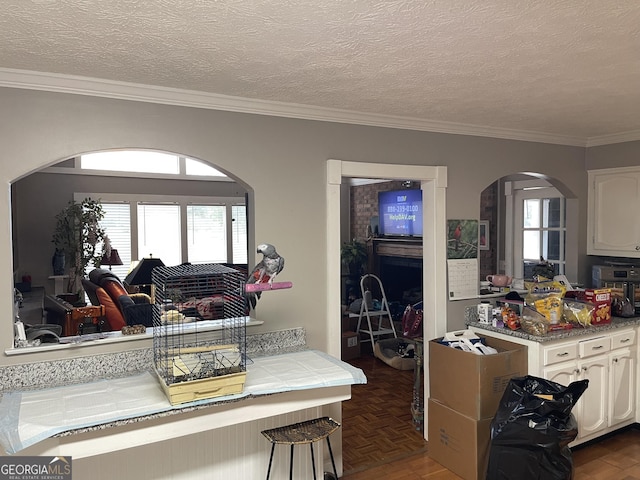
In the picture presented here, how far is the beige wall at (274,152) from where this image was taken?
7.65 feet

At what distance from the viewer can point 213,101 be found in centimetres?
272

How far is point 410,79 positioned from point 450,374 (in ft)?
6.38

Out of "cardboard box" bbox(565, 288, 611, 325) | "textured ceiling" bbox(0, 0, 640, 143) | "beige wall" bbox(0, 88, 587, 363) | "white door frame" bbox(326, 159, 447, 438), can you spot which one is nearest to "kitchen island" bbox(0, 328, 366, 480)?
"beige wall" bbox(0, 88, 587, 363)

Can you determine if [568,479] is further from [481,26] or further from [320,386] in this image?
[481,26]

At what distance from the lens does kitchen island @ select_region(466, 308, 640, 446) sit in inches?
Answer: 129

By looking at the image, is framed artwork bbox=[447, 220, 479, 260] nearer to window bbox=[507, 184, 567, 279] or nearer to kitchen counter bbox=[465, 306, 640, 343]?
kitchen counter bbox=[465, 306, 640, 343]

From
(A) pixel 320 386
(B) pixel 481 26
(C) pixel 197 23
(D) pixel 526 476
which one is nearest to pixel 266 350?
(A) pixel 320 386

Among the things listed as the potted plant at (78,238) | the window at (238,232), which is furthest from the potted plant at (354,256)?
the potted plant at (78,238)

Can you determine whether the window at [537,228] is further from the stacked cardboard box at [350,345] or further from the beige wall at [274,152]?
the stacked cardboard box at [350,345]

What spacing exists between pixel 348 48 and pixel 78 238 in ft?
17.9

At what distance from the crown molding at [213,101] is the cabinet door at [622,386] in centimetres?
187

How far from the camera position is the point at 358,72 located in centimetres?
231

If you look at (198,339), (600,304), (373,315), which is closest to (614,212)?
(600,304)

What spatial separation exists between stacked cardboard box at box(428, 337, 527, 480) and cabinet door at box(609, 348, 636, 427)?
93 centimetres
